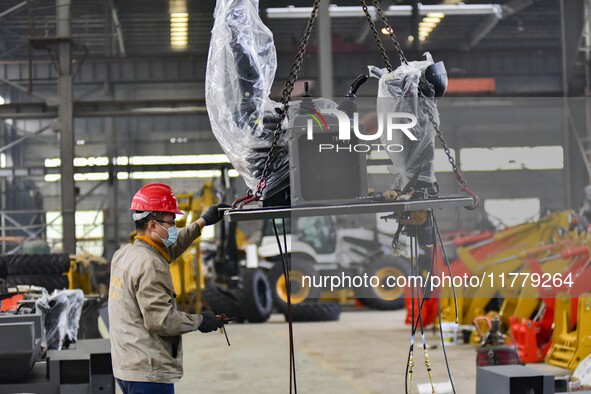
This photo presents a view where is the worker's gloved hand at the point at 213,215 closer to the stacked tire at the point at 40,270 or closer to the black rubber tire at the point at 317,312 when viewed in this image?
the stacked tire at the point at 40,270

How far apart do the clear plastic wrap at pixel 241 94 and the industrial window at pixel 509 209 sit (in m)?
1.21

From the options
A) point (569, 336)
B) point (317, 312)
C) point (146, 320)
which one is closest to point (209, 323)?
point (146, 320)

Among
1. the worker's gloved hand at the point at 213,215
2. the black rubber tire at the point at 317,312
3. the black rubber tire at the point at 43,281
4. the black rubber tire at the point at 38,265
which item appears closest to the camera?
the worker's gloved hand at the point at 213,215

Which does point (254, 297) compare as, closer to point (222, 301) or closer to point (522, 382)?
point (222, 301)

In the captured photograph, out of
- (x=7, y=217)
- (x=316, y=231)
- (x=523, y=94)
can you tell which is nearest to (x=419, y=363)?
(x=316, y=231)

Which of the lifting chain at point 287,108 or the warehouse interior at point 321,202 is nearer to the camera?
the lifting chain at point 287,108

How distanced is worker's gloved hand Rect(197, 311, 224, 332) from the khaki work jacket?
A: 0.20 feet

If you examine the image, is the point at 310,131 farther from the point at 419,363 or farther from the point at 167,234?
the point at 419,363

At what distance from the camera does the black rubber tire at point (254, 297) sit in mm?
13374

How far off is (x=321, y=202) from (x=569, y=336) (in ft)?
16.3

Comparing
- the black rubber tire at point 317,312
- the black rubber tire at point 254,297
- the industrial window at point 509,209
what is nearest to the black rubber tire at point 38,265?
the black rubber tire at point 254,297

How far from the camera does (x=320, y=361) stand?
9.22 meters

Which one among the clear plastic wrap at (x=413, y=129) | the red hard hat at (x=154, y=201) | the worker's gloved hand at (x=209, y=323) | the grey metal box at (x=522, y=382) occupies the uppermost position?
the clear plastic wrap at (x=413, y=129)

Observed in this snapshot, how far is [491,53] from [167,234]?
14892 mm
